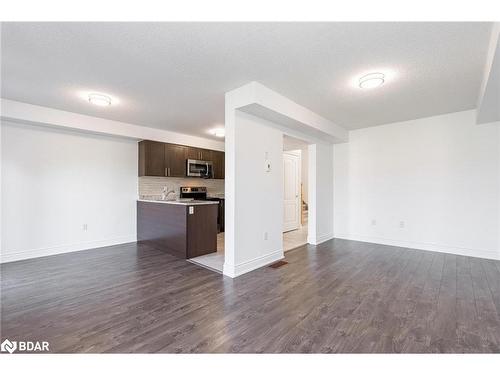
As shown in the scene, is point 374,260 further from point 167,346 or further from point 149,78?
point 149,78

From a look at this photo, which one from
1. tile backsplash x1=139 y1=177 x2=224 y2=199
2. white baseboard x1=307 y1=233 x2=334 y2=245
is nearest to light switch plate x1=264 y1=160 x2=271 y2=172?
white baseboard x1=307 y1=233 x2=334 y2=245

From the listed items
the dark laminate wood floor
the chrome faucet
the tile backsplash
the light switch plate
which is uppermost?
the light switch plate

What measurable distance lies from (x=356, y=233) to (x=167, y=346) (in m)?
4.65

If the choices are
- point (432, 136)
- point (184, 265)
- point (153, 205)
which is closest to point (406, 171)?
point (432, 136)

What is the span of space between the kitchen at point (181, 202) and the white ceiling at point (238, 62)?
1612 mm

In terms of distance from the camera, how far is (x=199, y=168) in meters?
5.97

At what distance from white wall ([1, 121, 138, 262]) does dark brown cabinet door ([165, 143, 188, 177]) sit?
717 millimetres

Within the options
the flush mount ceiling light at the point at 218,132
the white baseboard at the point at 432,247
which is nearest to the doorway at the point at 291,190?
the white baseboard at the point at 432,247

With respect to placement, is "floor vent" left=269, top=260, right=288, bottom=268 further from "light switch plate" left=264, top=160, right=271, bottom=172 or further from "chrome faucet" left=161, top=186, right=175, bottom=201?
"chrome faucet" left=161, top=186, right=175, bottom=201

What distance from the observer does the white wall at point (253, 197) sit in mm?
3143

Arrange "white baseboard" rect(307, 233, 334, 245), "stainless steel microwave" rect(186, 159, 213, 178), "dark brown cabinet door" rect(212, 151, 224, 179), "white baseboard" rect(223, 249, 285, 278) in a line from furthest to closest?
"dark brown cabinet door" rect(212, 151, 224, 179), "stainless steel microwave" rect(186, 159, 213, 178), "white baseboard" rect(307, 233, 334, 245), "white baseboard" rect(223, 249, 285, 278)

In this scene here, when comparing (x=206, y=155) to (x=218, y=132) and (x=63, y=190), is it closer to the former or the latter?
(x=218, y=132)

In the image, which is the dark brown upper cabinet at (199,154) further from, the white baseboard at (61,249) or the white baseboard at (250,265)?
the white baseboard at (250,265)

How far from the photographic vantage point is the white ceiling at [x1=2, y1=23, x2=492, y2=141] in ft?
6.46
